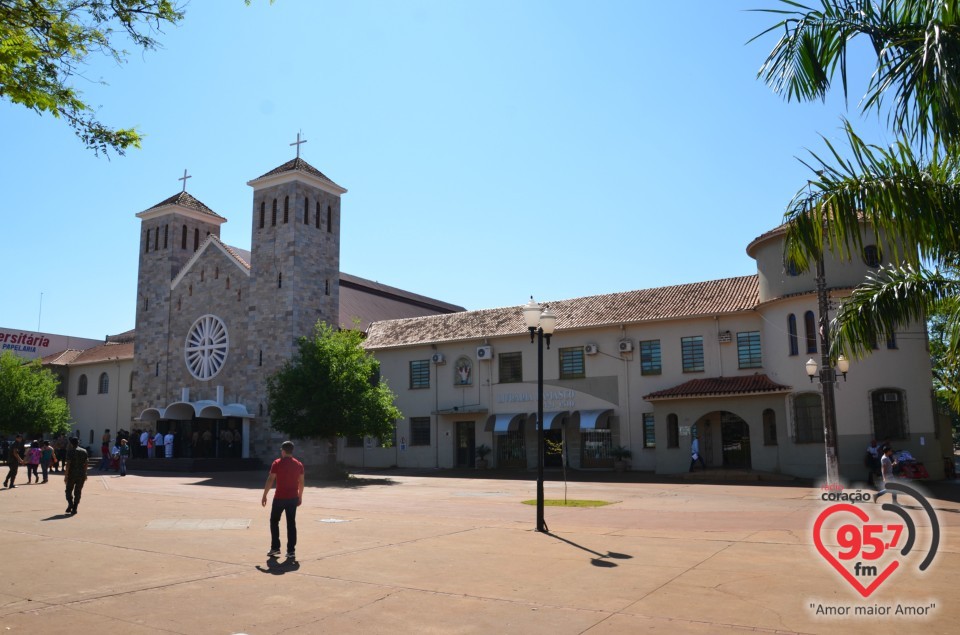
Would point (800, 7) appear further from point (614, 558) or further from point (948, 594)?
point (614, 558)

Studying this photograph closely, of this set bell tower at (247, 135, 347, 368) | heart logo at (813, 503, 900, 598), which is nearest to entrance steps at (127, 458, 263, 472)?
bell tower at (247, 135, 347, 368)

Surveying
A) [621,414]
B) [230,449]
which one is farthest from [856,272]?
[230,449]

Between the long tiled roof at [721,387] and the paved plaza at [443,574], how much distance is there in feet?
38.1

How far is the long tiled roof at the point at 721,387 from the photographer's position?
94.0 feet

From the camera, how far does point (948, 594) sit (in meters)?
7.68

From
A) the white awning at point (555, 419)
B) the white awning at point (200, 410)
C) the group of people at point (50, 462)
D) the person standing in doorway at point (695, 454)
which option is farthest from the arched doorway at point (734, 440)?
the group of people at point (50, 462)

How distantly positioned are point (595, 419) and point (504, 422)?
4.59 m

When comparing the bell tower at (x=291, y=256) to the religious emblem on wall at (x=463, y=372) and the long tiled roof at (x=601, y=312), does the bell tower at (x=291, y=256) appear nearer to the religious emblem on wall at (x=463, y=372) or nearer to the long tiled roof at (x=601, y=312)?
the long tiled roof at (x=601, y=312)

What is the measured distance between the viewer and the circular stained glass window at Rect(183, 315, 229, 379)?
41.6 metres

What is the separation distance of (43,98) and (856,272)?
26.2 meters

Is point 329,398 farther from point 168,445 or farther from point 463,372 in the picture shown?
point 168,445

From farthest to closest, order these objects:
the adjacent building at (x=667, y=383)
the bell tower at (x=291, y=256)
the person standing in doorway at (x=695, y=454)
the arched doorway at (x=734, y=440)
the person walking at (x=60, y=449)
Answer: the bell tower at (x=291, y=256)
the person walking at (x=60, y=449)
the arched doorway at (x=734, y=440)
the person standing in doorway at (x=695, y=454)
the adjacent building at (x=667, y=383)

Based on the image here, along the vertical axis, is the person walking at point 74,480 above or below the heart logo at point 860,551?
above

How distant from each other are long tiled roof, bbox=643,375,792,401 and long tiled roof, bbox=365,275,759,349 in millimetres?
2747
